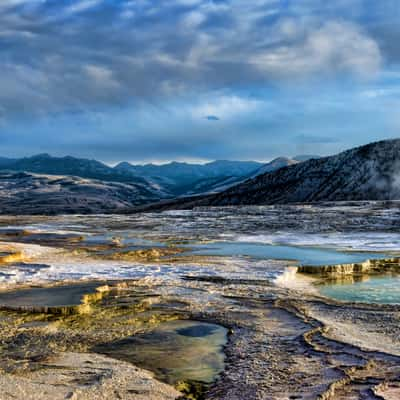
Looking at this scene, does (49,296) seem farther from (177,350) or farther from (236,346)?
(236,346)

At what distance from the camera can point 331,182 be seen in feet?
339

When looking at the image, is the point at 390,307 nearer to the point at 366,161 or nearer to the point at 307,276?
the point at 307,276

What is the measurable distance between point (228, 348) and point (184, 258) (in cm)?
1353

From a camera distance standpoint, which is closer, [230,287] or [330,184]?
[230,287]

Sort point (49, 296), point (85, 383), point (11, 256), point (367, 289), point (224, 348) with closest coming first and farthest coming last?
1. point (85, 383)
2. point (224, 348)
3. point (49, 296)
4. point (367, 289)
5. point (11, 256)

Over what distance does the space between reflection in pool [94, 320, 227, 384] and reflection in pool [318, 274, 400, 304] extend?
557 centimetres

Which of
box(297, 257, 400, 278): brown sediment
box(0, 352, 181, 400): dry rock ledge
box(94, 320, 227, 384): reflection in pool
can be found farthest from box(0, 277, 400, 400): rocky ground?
box(297, 257, 400, 278): brown sediment

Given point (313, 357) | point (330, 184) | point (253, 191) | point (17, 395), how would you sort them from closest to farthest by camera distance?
point (17, 395)
point (313, 357)
point (330, 184)
point (253, 191)

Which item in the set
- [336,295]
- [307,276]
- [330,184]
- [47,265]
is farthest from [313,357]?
[330,184]

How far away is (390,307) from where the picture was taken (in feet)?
43.3

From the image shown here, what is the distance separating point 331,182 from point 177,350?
97817 mm

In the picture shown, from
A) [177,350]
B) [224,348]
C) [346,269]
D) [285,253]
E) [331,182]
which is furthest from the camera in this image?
[331,182]

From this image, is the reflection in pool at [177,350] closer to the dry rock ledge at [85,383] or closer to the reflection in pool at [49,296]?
the dry rock ledge at [85,383]

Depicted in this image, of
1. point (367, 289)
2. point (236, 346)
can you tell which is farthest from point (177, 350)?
point (367, 289)
